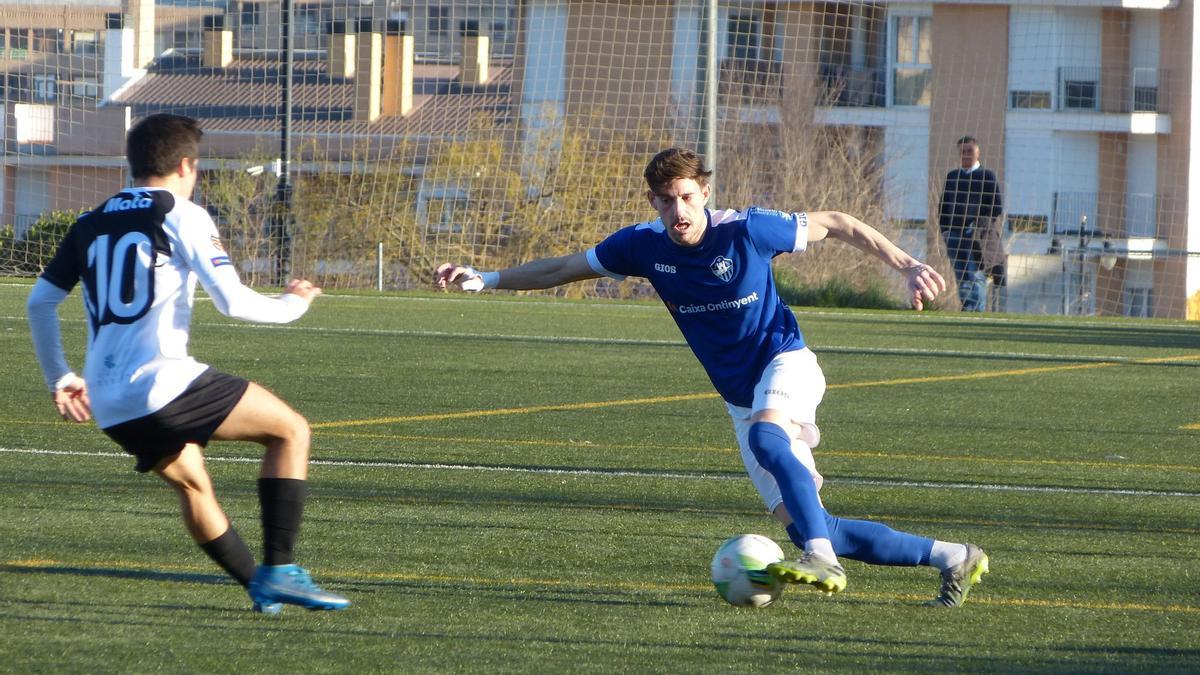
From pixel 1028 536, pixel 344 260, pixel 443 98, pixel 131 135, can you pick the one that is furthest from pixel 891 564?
pixel 443 98

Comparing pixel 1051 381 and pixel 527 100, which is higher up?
pixel 527 100

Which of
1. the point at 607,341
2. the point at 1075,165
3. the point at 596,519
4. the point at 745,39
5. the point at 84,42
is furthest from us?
the point at 1075,165

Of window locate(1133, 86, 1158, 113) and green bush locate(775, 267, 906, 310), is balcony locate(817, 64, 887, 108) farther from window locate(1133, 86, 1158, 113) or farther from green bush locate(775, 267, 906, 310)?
green bush locate(775, 267, 906, 310)

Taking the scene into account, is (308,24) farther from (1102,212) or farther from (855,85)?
(1102,212)

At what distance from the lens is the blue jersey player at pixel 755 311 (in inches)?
189

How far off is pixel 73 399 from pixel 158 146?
2.37 feet

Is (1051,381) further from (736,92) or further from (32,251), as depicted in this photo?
(736,92)

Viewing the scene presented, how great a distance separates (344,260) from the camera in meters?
19.6

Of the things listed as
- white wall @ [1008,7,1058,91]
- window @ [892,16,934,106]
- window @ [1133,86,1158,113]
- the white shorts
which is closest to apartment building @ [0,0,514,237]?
window @ [892,16,934,106]

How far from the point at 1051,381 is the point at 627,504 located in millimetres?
5519

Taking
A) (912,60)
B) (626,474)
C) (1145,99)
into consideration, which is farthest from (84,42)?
(1145,99)

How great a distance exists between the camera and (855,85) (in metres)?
32.8

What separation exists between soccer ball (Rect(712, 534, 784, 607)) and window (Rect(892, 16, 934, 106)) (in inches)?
1177

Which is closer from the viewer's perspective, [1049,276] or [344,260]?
[344,260]
